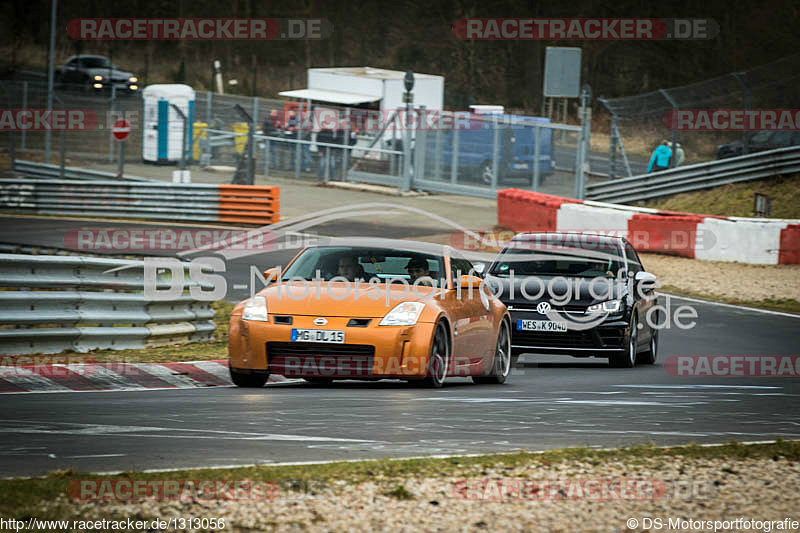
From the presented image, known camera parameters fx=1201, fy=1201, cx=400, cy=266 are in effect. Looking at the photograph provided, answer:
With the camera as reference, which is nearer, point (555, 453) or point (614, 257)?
point (555, 453)

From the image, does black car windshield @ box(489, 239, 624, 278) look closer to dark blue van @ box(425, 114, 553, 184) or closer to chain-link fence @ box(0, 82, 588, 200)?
chain-link fence @ box(0, 82, 588, 200)

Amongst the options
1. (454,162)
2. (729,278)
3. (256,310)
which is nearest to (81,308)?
(256,310)

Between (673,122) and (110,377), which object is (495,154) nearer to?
(673,122)

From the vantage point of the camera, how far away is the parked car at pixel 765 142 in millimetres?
30703

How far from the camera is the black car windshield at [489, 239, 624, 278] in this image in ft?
45.4

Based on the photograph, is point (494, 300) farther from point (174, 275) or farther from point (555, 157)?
point (555, 157)

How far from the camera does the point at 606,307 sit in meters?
13.2

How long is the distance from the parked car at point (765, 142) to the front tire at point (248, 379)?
2274 centimetres

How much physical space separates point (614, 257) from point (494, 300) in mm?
2986

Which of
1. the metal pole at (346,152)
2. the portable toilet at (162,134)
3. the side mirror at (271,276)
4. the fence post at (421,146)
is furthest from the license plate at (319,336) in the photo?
the portable toilet at (162,134)

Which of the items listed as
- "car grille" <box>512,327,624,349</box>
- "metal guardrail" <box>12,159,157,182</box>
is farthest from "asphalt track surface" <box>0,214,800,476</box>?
"metal guardrail" <box>12,159,157,182</box>

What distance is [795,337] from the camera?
1606 cm

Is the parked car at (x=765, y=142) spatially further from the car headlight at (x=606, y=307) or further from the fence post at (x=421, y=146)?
the car headlight at (x=606, y=307)

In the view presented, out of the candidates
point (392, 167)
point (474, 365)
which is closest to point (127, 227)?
point (392, 167)
